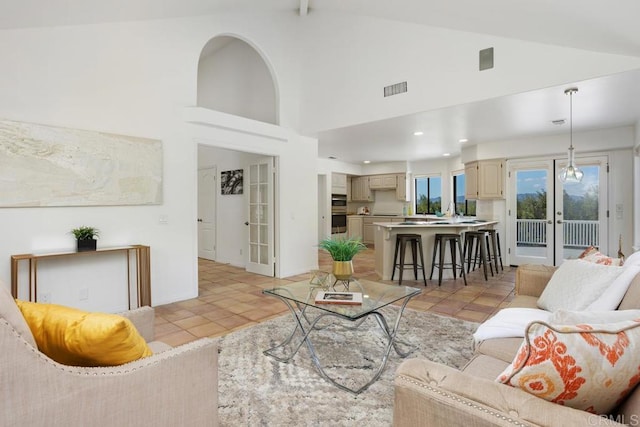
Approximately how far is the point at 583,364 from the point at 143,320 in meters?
1.93

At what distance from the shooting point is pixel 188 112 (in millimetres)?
4078

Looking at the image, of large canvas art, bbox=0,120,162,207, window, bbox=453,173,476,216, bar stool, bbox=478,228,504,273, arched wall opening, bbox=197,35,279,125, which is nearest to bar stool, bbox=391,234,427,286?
bar stool, bbox=478,228,504,273

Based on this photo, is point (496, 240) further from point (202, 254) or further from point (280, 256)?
point (202, 254)

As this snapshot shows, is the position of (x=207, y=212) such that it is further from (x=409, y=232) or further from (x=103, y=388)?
(x=103, y=388)

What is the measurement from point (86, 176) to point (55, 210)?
422 millimetres

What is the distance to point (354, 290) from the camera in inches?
104

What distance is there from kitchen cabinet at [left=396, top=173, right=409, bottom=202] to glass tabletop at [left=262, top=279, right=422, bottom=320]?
6588 millimetres

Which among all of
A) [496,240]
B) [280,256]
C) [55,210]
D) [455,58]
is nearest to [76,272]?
[55,210]

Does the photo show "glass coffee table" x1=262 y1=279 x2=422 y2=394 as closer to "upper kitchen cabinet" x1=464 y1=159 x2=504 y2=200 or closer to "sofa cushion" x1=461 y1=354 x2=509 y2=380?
"sofa cushion" x1=461 y1=354 x2=509 y2=380

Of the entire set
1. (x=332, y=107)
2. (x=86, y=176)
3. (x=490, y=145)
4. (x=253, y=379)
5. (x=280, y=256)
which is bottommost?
(x=253, y=379)

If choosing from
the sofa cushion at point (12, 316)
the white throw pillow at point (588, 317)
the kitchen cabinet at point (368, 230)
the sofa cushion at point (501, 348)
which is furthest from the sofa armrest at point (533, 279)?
the kitchen cabinet at point (368, 230)

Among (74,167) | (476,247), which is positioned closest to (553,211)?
(476,247)

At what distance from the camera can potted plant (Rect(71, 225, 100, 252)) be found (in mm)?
3147

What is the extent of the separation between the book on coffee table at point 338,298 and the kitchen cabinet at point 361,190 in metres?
7.61
